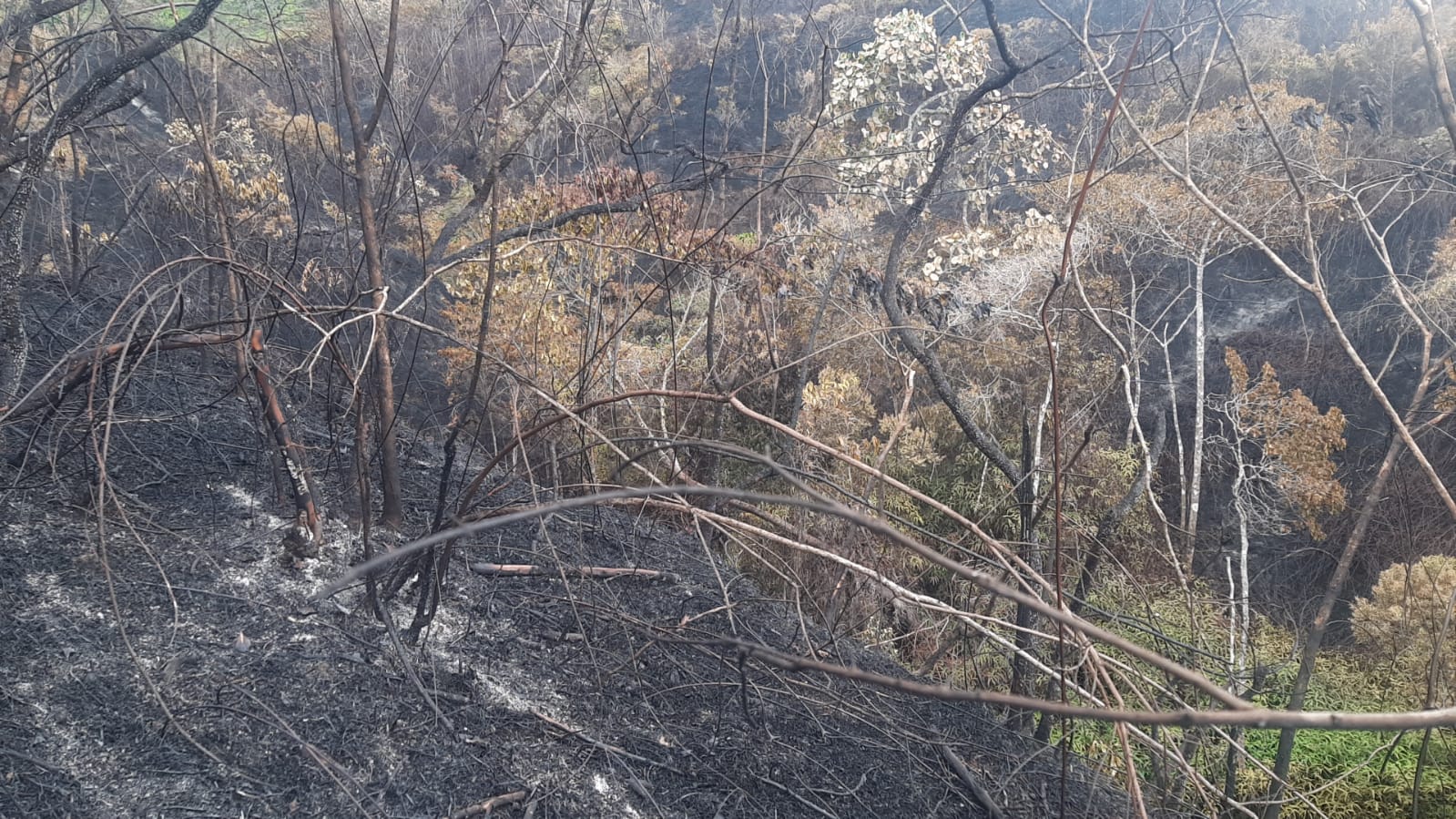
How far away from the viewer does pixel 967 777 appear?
170cm

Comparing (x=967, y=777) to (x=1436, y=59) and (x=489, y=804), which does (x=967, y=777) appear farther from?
(x=1436, y=59)

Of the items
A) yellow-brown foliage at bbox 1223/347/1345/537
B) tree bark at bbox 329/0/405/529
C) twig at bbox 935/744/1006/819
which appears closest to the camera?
twig at bbox 935/744/1006/819

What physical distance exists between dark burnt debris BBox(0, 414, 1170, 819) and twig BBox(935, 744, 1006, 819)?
0.02 metres

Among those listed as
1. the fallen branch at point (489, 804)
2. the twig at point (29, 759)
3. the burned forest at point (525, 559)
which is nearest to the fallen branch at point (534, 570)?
the burned forest at point (525, 559)

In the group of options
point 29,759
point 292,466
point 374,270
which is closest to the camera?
point 29,759

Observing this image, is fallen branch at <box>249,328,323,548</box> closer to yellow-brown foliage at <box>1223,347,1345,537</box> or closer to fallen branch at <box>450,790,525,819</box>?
fallen branch at <box>450,790,525,819</box>

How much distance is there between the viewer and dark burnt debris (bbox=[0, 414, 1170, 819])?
1349 millimetres

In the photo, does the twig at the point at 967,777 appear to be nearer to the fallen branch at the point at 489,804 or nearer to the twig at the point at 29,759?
the fallen branch at the point at 489,804

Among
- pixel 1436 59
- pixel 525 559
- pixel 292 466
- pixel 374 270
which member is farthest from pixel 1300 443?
pixel 292 466

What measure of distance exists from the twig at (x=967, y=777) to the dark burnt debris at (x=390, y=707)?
20 millimetres

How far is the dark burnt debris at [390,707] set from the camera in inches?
53.1

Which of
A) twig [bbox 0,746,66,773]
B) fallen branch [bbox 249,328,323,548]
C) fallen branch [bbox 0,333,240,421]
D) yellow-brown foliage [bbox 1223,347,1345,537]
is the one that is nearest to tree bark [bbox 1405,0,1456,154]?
fallen branch [bbox 0,333,240,421]

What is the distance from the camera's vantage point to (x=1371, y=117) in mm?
3418

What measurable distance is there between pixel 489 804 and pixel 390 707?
33 centimetres
